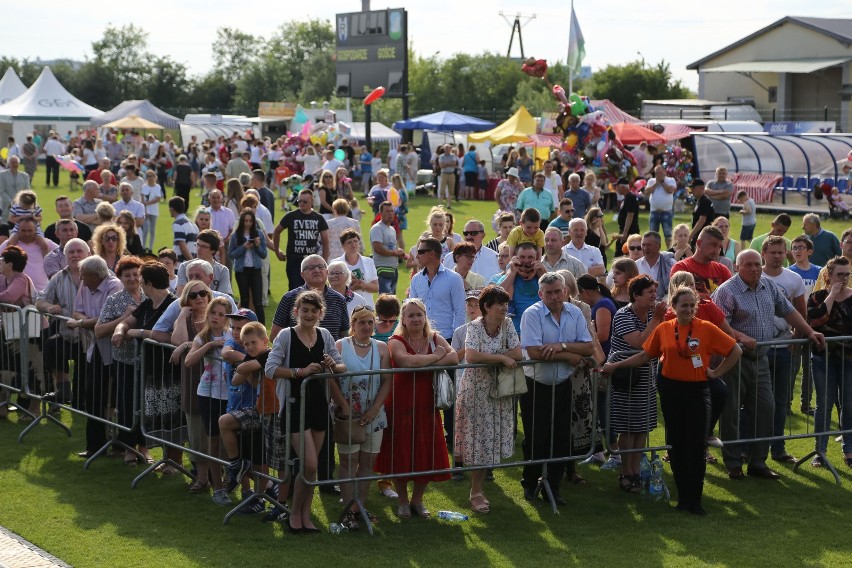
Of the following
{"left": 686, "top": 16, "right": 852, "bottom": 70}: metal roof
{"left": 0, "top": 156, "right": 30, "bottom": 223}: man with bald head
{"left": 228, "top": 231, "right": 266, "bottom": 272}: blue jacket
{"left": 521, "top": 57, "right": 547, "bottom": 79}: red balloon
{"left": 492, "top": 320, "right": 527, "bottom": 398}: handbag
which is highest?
{"left": 686, "top": 16, "right": 852, "bottom": 70}: metal roof

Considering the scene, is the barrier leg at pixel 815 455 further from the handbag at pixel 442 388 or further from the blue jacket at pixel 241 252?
the blue jacket at pixel 241 252

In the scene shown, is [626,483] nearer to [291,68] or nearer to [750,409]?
[750,409]

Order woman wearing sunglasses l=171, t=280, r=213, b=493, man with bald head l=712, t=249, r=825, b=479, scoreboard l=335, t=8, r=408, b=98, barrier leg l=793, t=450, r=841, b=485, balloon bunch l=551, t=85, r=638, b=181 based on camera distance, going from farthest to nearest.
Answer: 1. scoreboard l=335, t=8, r=408, b=98
2. balloon bunch l=551, t=85, r=638, b=181
3. barrier leg l=793, t=450, r=841, b=485
4. man with bald head l=712, t=249, r=825, b=479
5. woman wearing sunglasses l=171, t=280, r=213, b=493

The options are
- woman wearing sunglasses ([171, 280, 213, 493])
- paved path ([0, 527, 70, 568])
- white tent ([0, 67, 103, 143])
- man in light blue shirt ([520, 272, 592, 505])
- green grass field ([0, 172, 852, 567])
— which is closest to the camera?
paved path ([0, 527, 70, 568])

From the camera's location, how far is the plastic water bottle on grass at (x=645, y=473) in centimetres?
826

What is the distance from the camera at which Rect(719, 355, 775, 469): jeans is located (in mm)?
8672

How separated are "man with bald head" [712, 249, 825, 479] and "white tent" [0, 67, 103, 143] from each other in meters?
48.3

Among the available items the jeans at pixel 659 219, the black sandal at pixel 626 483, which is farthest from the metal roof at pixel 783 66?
the black sandal at pixel 626 483

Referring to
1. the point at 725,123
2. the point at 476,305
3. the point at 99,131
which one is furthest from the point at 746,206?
the point at 99,131

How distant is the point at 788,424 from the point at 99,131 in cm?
4741

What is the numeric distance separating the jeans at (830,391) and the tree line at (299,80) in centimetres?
4583

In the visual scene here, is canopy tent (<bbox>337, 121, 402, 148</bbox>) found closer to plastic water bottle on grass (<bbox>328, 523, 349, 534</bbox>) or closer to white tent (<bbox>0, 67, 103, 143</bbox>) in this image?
white tent (<bbox>0, 67, 103, 143</bbox>)

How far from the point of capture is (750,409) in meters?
8.80

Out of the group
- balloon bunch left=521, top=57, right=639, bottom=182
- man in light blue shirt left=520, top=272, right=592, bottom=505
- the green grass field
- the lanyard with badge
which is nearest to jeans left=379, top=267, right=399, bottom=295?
the green grass field
